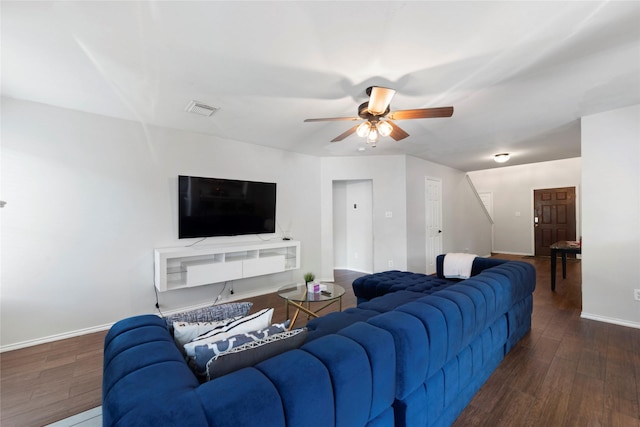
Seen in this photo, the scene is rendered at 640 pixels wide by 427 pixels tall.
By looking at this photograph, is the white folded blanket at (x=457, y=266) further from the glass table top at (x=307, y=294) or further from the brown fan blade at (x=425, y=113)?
the brown fan blade at (x=425, y=113)

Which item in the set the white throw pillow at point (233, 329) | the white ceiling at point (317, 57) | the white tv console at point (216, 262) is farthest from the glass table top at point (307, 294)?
the white ceiling at point (317, 57)

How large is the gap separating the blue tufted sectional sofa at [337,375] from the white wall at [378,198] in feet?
9.90

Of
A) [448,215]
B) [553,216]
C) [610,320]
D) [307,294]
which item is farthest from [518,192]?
[307,294]

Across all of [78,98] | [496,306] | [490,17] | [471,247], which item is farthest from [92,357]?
[471,247]

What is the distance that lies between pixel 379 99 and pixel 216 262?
2.76 metres

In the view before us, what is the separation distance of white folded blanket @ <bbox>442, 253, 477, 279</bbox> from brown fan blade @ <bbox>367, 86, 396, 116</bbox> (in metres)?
2.02

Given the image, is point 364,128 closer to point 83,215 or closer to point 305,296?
point 305,296

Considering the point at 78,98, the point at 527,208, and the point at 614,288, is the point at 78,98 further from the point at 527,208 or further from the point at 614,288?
the point at 527,208

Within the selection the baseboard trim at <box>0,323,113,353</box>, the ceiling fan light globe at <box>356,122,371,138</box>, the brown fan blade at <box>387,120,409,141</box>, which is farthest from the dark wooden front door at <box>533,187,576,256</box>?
the baseboard trim at <box>0,323,113,353</box>

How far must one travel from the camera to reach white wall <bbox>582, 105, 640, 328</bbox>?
116 inches

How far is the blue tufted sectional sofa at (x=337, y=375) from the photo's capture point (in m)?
0.73

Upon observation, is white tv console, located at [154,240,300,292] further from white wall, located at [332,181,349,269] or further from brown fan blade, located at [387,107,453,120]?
brown fan blade, located at [387,107,453,120]

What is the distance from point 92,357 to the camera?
2449 mm

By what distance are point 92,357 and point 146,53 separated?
2596 millimetres
